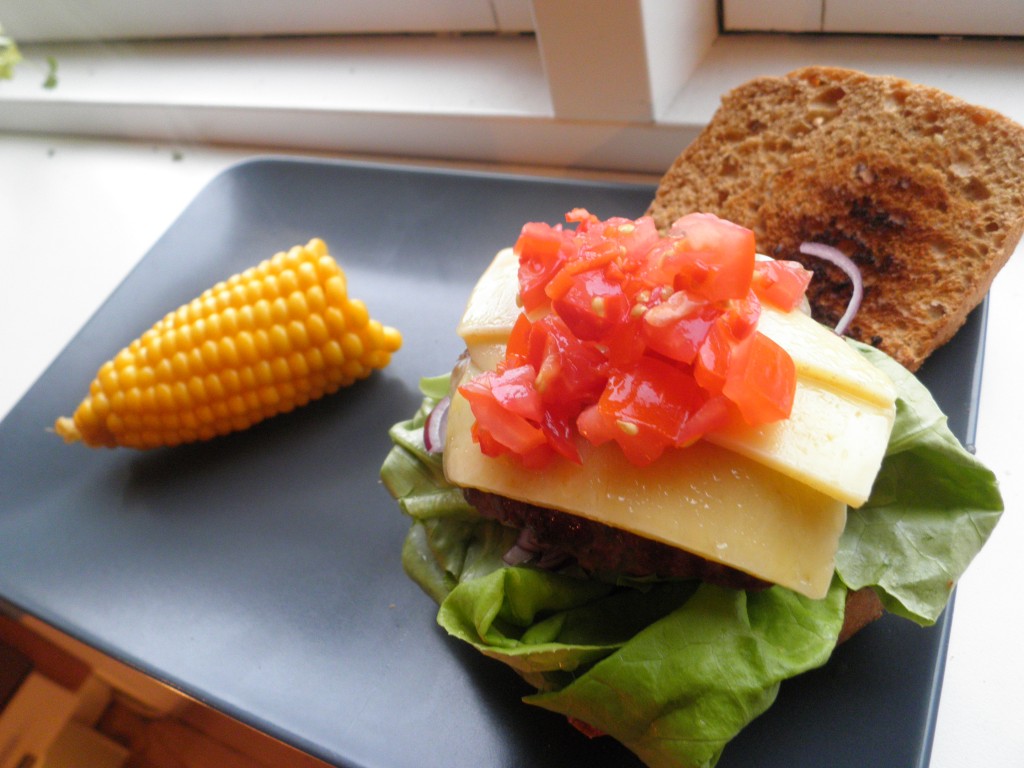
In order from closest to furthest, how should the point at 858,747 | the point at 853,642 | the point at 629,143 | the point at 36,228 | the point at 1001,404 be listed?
the point at 858,747, the point at 853,642, the point at 1001,404, the point at 629,143, the point at 36,228

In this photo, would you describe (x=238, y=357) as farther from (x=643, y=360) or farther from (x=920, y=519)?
(x=920, y=519)

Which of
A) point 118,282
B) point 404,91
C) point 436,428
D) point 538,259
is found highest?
point 404,91

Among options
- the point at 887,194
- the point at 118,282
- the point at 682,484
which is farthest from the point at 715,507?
the point at 118,282

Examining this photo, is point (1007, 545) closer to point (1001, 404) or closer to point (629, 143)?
point (1001, 404)

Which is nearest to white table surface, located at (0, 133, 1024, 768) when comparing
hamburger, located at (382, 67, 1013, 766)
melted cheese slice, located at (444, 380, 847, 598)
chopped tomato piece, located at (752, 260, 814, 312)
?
hamburger, located at (382, 67, 1013, 766)

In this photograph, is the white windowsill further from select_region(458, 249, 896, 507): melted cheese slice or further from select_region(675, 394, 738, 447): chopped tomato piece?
select_region(675, 394, 738, 447): chopped tomato piece

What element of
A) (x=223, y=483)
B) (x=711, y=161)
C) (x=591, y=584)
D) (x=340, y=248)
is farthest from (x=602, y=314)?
(x=340, y=248)
